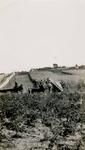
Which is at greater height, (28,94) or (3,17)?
(3,17)

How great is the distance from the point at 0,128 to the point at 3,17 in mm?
1453

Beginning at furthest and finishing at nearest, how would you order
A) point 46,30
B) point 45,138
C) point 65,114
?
point 46,30, point 65,114, point 45,138

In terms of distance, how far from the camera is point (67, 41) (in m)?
3.51

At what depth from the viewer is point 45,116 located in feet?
10.8

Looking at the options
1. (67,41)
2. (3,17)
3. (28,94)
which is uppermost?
(3,17)

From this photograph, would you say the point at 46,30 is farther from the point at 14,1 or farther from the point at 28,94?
the point at 28,94

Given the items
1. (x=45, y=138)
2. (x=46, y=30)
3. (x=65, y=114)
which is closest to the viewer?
(x=45, y=138)

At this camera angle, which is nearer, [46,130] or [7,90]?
[46,130]

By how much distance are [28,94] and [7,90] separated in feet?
0.93

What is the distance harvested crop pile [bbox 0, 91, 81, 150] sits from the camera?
3.10 m

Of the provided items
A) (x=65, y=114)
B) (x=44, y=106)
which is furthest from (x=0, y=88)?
(x=65, y=114)

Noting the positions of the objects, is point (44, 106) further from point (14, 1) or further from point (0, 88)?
point (14, 1)

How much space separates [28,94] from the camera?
3.50 metres

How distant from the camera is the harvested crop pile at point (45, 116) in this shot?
10.2 feet
